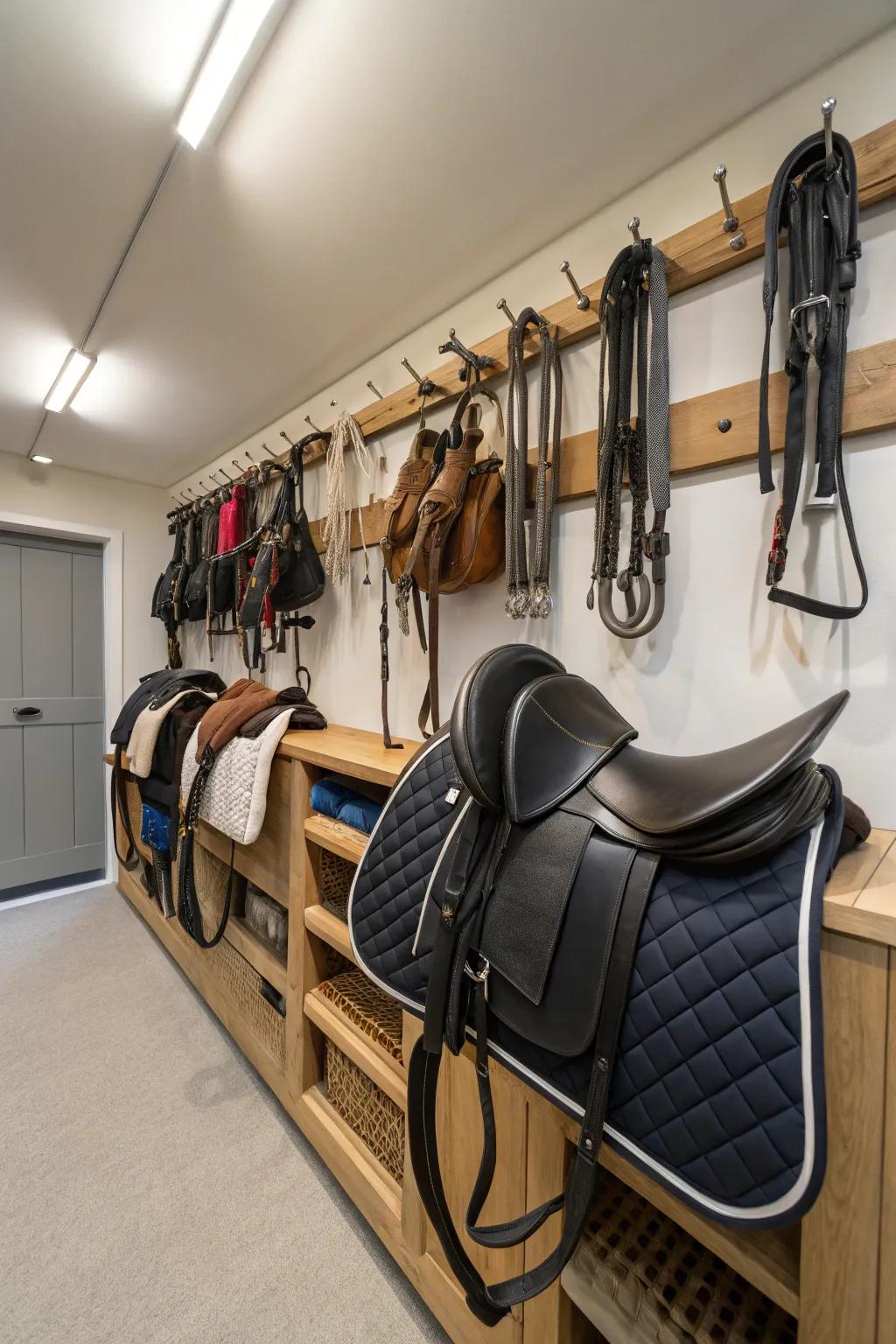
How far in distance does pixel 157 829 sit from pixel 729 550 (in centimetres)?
212

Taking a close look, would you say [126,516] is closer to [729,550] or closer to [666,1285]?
[729,550]

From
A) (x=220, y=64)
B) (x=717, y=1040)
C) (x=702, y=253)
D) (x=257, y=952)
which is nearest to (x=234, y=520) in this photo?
(x=220, y=64)

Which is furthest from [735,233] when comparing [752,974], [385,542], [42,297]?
[42,297]

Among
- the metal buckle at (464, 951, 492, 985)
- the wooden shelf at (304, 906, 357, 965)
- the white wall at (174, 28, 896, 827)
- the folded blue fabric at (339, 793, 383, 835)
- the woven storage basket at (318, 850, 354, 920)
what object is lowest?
the wooden shelf at (304, 906, 357, 965)

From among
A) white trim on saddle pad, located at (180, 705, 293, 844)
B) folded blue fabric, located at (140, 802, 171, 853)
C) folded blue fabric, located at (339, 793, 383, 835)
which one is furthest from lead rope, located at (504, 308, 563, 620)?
folded blue fabric, located at (140, 802, 171, 853)

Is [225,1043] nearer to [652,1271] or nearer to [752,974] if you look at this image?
[652,1271]

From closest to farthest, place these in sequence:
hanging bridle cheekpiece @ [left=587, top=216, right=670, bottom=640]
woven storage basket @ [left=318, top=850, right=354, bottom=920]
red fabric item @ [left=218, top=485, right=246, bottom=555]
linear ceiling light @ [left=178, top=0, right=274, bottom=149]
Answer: linear ceiling light @ [left=178, top=0, right=274, bottom=149]
hanging bridle cheekpiece @ [left=587, top=216, right=670, bottom=640]
woven storage basket @ [left=318, top=850, right=354, bottom=920]
red fabric item @ [left=218, top=485, right=246, bottom=555]

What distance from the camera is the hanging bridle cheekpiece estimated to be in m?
1.00

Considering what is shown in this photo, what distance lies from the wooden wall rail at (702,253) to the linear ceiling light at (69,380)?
4.26 feet

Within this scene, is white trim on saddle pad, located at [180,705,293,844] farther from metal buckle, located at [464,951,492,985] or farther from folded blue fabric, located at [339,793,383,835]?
metal buckle, located at [464,951,492,985]

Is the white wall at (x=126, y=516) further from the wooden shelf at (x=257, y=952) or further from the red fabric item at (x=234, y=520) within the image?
the wooden shelf at (x=257, y=952)

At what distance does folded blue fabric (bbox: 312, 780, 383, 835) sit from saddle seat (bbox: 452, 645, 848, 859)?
0.63 meters

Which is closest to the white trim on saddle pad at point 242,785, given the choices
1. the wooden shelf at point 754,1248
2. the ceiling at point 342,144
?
the wooden shelf at point 754,1248

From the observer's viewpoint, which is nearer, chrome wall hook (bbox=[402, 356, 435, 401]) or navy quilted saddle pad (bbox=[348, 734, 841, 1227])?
navy quilted saddle pad (bbox=[348, 734, 841, 1227])
